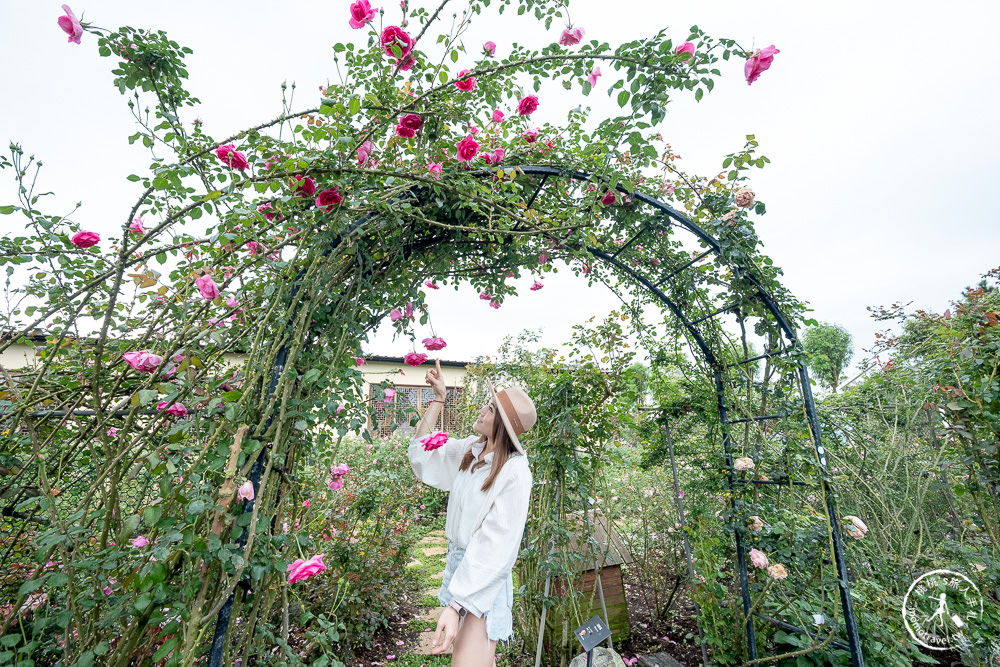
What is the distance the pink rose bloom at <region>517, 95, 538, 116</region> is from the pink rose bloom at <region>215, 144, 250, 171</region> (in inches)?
41.1

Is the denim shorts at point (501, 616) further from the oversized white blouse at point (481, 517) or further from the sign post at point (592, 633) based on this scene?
the sign post at point (592, 633)

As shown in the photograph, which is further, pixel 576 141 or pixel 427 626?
pixel 427 626

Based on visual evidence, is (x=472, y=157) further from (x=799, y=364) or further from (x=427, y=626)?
(x=427, y=626)

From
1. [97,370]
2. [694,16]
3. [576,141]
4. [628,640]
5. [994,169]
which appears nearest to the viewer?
[97,370]

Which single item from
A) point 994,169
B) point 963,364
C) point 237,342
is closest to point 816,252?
point 994,169

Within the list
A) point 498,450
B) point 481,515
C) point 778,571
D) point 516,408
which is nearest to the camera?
point 481,515

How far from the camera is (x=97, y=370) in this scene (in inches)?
47.6

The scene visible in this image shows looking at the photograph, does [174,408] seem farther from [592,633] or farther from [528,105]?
[592,633]

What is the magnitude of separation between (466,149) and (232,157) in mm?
744

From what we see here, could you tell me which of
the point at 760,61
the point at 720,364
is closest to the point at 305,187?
the point at 760,61

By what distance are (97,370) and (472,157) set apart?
1.34 m

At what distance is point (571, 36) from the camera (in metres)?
1.53

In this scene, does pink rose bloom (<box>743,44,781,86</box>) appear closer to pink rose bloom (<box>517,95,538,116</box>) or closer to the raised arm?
pink rose bloom (<box>517,95,538,116</box>)

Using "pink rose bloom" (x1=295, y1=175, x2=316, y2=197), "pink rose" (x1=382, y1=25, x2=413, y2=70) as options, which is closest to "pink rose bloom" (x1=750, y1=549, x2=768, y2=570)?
"pink rose bloom" (x1=295, y1=175, x2=316, y2=197)
